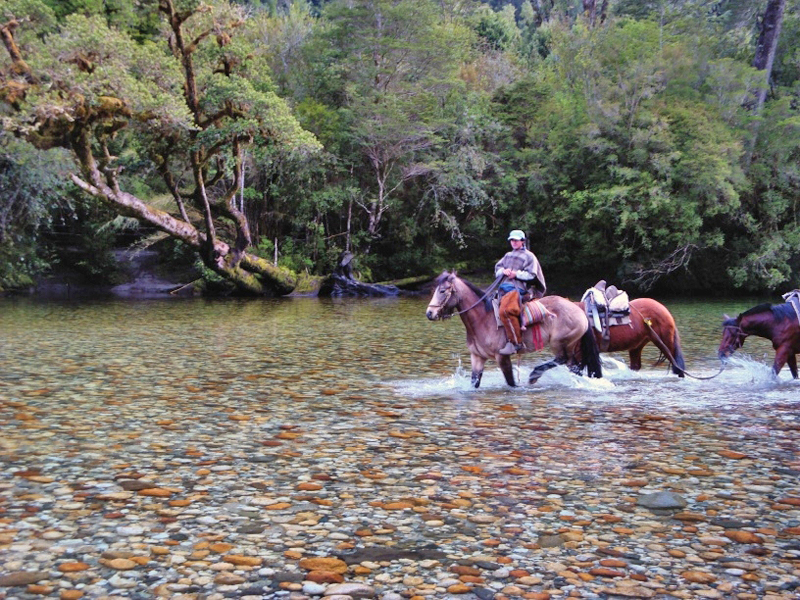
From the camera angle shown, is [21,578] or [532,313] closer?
[21,578]

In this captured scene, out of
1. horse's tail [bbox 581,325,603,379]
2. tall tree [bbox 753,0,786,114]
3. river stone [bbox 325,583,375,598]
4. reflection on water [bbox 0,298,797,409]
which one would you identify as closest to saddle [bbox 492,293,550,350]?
reflection on water [bbox 0,298,797,409]

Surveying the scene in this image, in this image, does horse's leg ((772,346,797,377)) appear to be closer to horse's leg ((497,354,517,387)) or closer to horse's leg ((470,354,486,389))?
horse's leg ((497,354,517,387))

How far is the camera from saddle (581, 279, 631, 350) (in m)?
10.4

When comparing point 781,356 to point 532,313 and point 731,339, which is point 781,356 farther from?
point 532,313

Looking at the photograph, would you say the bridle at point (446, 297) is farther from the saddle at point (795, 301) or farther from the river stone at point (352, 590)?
the river stone at point (352, 590)

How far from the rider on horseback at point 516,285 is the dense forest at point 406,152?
1364cm

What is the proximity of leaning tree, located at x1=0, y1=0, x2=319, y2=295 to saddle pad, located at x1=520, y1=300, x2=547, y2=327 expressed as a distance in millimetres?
14032

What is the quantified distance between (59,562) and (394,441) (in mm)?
3256

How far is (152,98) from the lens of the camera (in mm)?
19453

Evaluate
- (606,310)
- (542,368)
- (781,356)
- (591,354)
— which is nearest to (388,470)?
(542,368)

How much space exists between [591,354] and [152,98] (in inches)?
583

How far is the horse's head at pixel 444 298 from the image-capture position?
30.5 feet

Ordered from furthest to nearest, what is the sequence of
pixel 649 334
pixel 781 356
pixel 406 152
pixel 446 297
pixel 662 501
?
pixel 406 152
pixel 649 334
pixel 781 356
pixel 446 297
pixel 662 501

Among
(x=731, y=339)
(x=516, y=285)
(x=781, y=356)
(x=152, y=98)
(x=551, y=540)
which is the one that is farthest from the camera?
(x=152, y=98)
